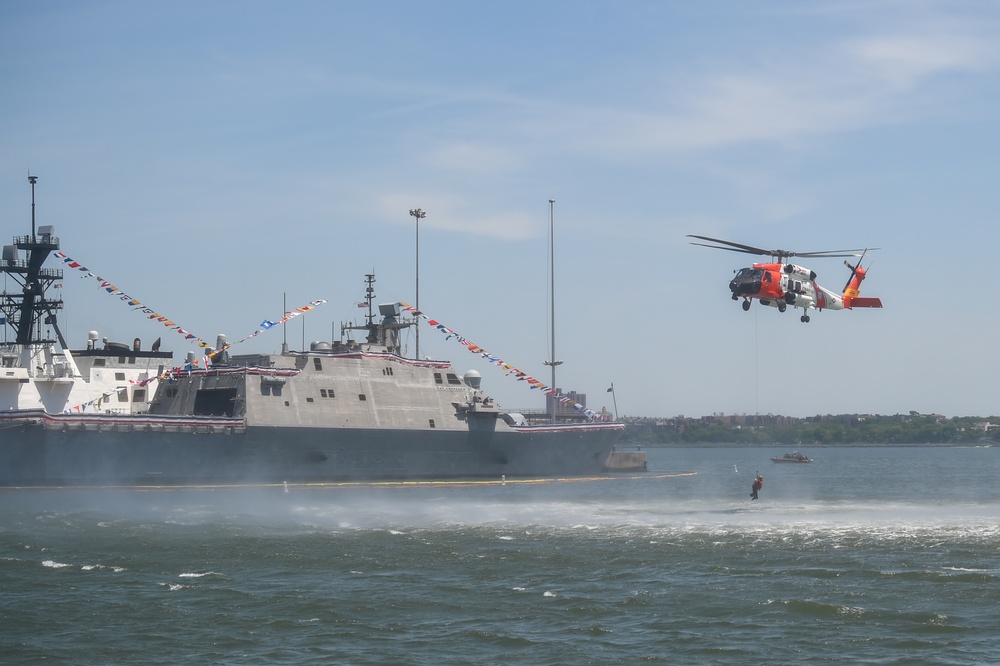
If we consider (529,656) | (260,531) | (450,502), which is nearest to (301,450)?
(450,502)

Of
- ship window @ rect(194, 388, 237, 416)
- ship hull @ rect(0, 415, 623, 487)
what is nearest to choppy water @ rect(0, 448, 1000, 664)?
ship hull @ rect(0, 415, 623, 487)

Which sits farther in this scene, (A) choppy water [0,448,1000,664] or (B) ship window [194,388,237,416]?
(B) ship window [194,388,237,416]

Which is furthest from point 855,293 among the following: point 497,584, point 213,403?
point 213,403

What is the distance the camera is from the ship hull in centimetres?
4441

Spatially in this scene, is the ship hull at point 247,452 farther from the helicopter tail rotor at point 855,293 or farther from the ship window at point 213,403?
the helicopter tail rotor at point 855,293

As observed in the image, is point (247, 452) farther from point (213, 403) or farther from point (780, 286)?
point (780, 286)

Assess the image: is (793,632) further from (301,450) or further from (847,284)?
(301,450)

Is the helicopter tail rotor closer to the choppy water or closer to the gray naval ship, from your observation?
the choppy water

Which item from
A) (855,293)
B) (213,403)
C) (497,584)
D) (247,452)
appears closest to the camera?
(497,584)

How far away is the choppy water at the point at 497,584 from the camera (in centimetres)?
1980

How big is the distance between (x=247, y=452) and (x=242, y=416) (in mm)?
1624

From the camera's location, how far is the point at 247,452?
49.6 m

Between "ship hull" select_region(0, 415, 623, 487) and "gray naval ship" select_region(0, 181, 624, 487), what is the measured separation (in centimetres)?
5

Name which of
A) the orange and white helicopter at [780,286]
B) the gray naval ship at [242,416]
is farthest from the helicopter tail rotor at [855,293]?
the gray naval ship at [242,416]
